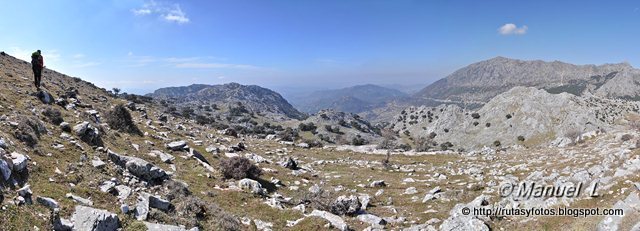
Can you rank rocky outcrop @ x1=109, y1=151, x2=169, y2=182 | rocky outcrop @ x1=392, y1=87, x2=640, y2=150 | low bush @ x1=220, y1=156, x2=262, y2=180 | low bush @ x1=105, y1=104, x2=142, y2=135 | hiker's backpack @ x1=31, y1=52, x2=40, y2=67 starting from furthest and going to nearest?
rocky outcrop @ x1=392, y1=87, x2=640, y2=150, low bush @ x1=105, y1=104, x2=142, y2=135, hiker's backpack @ x1=31, y1=52, x2=40, y2=67, low bush @ x1=220, y1=156, x2=262, y2=180, rocky outcrop @ x1=109, y1=151, x2=169, y2=182

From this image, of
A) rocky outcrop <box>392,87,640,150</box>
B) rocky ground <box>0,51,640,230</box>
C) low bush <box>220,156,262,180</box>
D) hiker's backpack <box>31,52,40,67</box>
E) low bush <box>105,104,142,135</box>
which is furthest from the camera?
rocky outcrop <box>392,87,640,150</box>

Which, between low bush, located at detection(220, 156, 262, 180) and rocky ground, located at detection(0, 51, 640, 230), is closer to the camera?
rocky ground, located at detection(0, 51, 640, 230)

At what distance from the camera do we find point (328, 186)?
2698cm

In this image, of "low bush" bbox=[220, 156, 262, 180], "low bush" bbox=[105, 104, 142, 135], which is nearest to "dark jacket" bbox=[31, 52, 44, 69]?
"low bush" bbox=[105, 104, 142, 135]

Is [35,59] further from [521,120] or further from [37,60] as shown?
[521,120]

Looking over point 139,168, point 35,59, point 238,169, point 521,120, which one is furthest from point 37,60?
point 521,120

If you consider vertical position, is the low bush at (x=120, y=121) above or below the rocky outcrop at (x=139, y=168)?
above

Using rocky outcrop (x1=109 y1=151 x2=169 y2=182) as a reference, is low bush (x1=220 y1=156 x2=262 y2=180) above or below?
below

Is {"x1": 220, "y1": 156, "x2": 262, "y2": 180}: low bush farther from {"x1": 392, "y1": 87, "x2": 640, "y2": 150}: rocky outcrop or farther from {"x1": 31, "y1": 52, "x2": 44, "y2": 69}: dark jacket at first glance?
{"x1": 392, "y1": 87, "x2": 640, "y2": 150}: rocky outcrop

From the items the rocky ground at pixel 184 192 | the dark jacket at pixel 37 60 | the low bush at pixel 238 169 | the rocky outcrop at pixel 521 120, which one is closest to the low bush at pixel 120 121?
the rocky ground at pixel 184 192

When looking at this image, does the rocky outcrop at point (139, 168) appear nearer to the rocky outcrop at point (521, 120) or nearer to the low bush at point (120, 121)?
the low bush at point (120, 121)

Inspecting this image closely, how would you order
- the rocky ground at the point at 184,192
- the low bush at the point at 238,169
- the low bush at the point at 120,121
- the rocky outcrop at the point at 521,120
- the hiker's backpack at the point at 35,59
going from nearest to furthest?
the rocky ground at the point at 184,192 → the low bush at the point at 238,169 → the hiker's backpack at the point at 35,59 → the low bush at the point at 120,121 → the rocky outcrop at the point at 521,120

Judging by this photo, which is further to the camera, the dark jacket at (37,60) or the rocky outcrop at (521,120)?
the rocky outcrop at (521,120)

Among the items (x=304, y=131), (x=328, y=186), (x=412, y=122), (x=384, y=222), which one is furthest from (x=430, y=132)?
(x=384, y=222)
